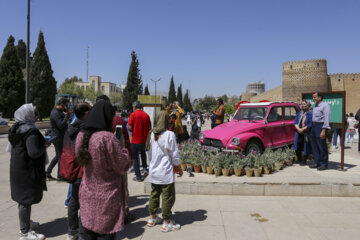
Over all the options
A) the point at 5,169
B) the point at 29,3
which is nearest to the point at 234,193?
the point at 5,169

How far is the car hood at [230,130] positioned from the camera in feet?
22.8

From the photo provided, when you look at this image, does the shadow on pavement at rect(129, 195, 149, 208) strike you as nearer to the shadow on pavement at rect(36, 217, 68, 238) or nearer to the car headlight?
the shadow on pavement at rect(36, 217, 68, 238)

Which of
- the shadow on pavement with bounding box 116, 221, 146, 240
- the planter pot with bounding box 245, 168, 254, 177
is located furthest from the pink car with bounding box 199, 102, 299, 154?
the shadow on pavement with bounding box 116, 221, 146, 240

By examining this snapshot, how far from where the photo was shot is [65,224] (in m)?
4.18

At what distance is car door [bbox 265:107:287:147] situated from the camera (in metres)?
7.67

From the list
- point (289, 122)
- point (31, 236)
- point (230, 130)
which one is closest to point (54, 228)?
point (31, 236)

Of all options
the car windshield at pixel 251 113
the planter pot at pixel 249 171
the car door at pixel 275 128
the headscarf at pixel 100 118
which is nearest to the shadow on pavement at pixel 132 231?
the headscarf at pixel 100 118

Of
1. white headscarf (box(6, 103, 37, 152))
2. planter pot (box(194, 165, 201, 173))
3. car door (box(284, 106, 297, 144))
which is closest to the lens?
white headscarf (box(6, 103, 37, 152))

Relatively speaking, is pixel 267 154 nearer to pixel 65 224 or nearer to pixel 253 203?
pixel 253 203

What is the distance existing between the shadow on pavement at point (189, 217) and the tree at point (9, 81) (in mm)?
29877

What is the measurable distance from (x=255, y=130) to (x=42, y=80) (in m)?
32.6

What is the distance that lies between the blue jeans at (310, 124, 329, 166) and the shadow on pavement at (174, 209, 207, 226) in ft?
11.4

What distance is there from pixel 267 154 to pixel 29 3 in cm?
1424

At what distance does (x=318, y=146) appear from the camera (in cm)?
640
